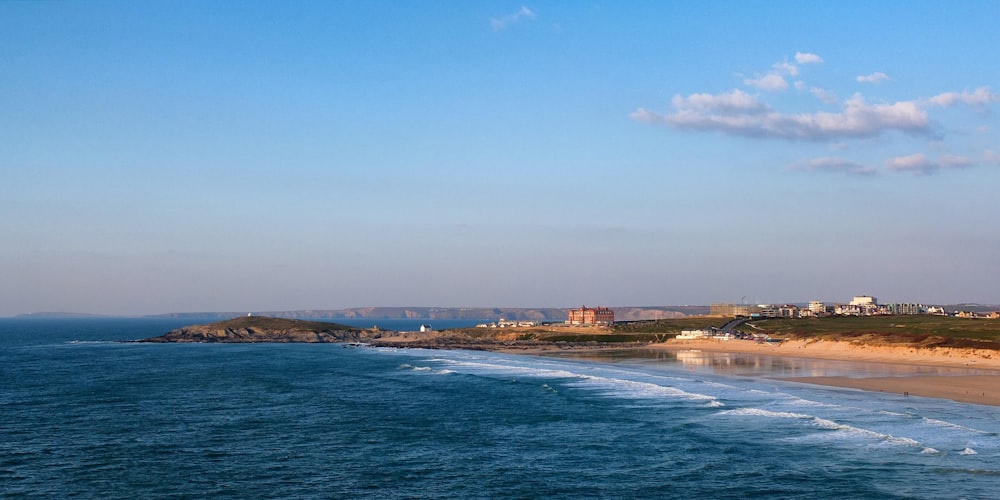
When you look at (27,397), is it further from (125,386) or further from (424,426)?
(424,426)

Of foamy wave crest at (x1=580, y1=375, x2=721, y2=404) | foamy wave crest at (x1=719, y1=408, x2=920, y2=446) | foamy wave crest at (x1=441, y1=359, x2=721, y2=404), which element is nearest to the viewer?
foamy wave crest at (x1=719, y1=408, x2=920, y2=446)

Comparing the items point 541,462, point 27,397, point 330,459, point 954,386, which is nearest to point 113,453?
point 330,459

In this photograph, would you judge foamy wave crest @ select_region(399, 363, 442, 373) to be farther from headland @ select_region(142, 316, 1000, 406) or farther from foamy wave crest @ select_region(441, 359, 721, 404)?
headland @ select_region(142, 316, 1000, 406)

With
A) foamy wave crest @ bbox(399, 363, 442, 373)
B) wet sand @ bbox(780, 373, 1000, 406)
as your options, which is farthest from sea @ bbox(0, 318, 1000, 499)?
foamy wave crest @ bbox(399, 363, 442, 373)

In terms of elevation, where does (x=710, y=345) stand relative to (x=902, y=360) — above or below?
below

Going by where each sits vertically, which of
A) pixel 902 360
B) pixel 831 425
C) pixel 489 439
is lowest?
pixel 489 439

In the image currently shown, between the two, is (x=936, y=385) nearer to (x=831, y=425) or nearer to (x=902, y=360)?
(x=831, y=425)

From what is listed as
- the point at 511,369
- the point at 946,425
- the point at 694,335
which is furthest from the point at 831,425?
the point at 694,335
